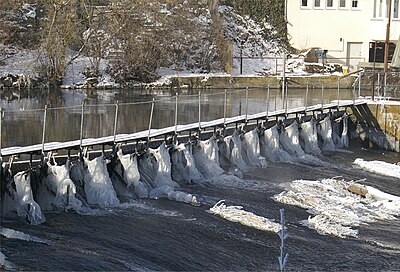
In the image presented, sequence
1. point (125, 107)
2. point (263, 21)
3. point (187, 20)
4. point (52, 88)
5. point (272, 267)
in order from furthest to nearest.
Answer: point (263, 21) → point (187, 20) → point (52, 88) → point (125, 107) → point (272, 267)

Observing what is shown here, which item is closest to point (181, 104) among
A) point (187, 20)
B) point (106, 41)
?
point (106, 41)

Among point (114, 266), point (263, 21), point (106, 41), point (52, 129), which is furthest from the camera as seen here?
point (263, 21)

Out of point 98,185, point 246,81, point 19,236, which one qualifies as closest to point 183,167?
point 98,185

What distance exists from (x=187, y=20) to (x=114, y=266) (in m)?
34.9

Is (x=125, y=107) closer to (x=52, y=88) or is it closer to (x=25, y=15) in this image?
(x=52, y=88)

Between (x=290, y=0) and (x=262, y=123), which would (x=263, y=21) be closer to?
(x=290, y=0)

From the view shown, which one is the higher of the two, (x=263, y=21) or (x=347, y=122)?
(x=263, y=21)

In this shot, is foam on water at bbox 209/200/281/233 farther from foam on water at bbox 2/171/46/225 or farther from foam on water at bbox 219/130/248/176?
foam on water at bbox 219/130/248/176

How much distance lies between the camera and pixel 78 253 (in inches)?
464

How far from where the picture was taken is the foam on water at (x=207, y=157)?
61.0ft

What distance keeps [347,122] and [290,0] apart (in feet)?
76.7

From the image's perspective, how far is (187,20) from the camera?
1774 inches

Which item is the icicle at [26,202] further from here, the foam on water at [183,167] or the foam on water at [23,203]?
the foam on water at [183,167]

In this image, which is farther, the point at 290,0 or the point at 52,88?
the point at 290,0
